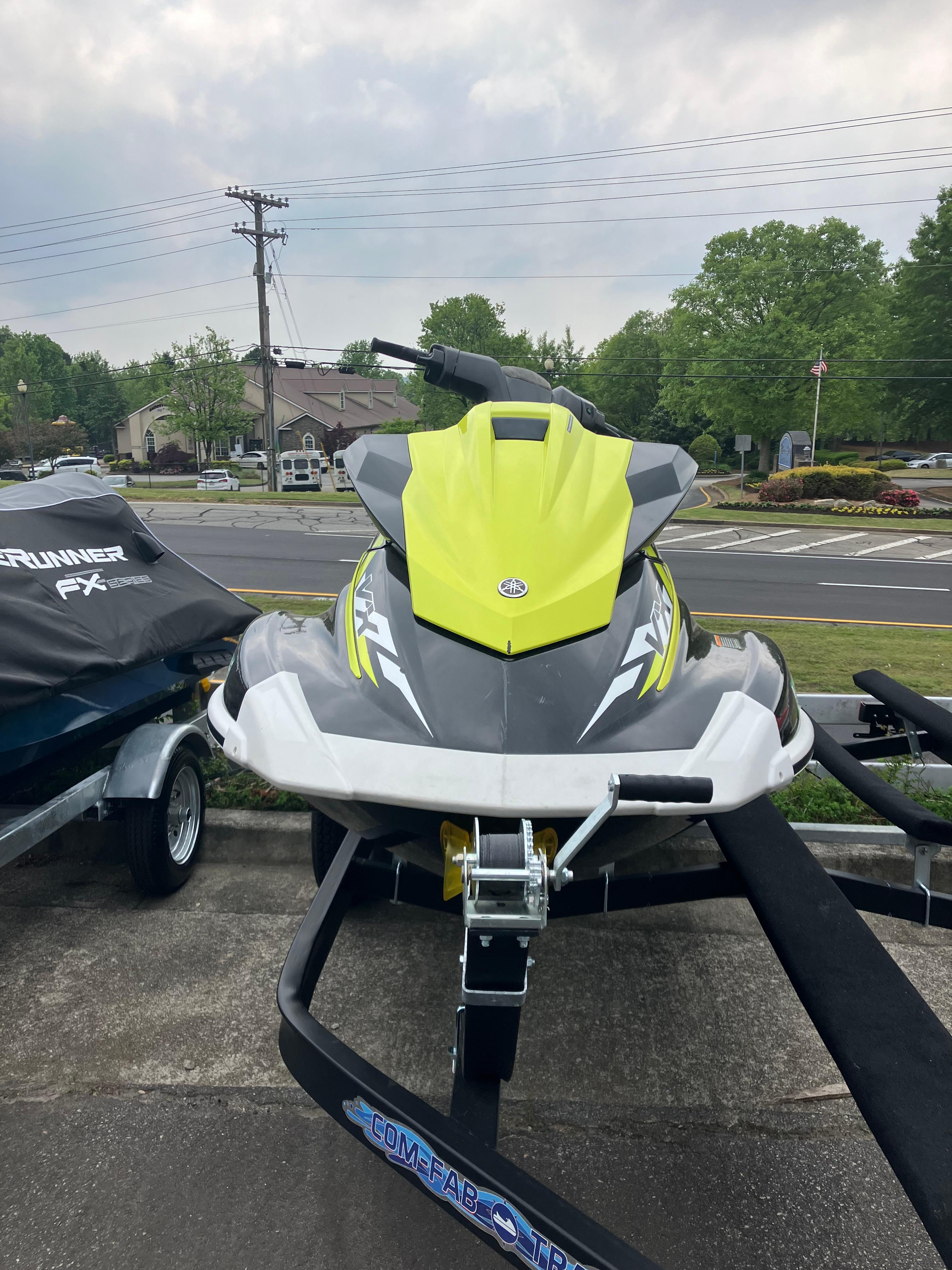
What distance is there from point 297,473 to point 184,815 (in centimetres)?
4058

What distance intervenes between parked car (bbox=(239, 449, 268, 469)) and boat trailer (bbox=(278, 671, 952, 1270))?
60.2 m

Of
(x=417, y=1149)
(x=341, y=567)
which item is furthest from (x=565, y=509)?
(x=341, y=567)

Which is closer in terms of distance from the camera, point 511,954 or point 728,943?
point 511,954

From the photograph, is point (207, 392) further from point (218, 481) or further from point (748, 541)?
point (748, 541)

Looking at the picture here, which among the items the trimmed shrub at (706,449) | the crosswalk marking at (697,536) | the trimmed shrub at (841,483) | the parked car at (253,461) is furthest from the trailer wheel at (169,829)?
the parked car at (253,461)

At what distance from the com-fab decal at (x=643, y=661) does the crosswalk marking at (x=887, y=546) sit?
1613 centimetres

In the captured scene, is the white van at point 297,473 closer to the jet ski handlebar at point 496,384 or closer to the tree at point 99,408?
the jet ski handlebar at point 496,384

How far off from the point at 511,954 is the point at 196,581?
320 cm

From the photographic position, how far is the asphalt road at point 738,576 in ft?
36.0

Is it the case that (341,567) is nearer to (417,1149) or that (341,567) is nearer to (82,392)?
(417,1149)

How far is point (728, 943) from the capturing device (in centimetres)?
334

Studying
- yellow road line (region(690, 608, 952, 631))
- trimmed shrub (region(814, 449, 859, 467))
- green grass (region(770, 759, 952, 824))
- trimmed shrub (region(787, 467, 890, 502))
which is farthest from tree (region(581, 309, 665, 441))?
green grass (region(770, 759, 952, 824))

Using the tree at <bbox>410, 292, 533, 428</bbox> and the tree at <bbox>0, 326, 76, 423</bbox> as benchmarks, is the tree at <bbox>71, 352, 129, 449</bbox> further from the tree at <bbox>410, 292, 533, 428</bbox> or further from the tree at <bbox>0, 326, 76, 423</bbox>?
the tree at <bbox>410, 292, 533, 428</bbox>

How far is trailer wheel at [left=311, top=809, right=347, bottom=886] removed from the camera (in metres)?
3.20
